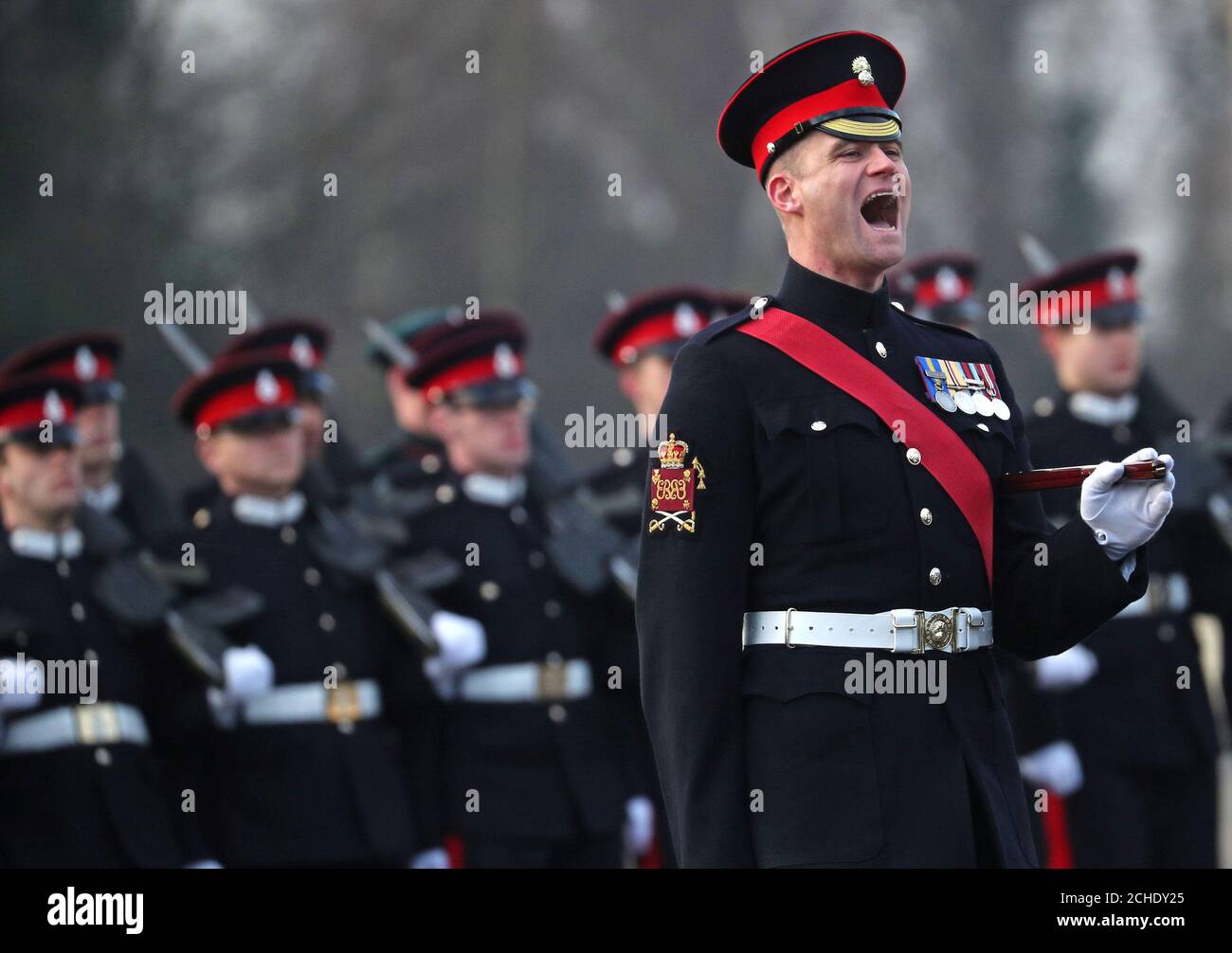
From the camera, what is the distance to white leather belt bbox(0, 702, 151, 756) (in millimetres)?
5879

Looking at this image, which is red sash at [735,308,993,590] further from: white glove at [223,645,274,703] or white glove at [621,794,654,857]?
white glove at [621,794,654,857]

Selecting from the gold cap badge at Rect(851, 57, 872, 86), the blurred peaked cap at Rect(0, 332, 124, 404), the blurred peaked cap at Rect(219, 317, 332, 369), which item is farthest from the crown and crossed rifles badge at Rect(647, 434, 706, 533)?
the blurred peaked cap at Rect(0, 332, 124, 404)

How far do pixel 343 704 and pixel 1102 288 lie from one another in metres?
3.11

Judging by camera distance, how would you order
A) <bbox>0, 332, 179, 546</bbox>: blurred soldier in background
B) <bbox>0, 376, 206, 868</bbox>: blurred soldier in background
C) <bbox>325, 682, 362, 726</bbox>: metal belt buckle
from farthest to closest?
<bbox>0, 332, 179, 546</bbox>: blurred soldier in background
<bbox>325, 682, 362, 726</bbox>: metal belt buckle
<bbox>0, 376, 206, 868</bbox>: blurred soldier in background

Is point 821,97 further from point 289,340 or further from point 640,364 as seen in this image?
point 289,340

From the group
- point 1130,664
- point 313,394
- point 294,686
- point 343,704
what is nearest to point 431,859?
point 343,704

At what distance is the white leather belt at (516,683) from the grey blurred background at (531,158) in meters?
7.78

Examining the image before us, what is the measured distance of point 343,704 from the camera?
6.60 m

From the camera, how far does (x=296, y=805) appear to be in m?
6.41

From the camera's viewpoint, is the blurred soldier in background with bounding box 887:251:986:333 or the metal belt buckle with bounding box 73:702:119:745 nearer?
the metal belt buckle with bounding box 73:702:119:745

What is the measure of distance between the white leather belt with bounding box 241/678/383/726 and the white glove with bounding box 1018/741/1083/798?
2.22 metres

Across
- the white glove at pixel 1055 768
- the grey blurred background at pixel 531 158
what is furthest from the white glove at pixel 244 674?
the grey blurred background at pixel 531 158

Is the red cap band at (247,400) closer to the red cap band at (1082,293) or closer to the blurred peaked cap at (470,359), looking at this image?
the blurred peaked cap at (470,359)
